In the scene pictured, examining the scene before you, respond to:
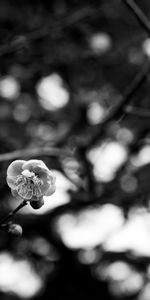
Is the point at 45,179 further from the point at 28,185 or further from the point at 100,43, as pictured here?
the point at 100,43

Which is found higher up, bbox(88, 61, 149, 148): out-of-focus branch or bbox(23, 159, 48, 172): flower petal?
bbox(88, 61, 149, 148): out-of-focus branch

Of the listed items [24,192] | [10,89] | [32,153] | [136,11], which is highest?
[10,89]

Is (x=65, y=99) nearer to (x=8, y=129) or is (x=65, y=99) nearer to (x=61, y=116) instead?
(x=61, y=116)

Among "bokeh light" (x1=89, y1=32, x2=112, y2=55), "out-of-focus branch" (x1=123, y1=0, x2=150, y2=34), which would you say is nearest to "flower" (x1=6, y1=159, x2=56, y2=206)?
"out-of-focus branch" (x1=123, y1=0, x2=150, y2=34)

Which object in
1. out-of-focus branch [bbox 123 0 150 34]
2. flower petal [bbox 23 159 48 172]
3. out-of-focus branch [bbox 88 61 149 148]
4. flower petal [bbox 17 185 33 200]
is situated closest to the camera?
flower petal [bbox 17 185 33 200]

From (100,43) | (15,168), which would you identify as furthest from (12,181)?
(100,43)

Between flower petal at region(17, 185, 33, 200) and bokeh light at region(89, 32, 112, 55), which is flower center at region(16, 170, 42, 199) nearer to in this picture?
flower petal at region(17, 185, 33, 200)

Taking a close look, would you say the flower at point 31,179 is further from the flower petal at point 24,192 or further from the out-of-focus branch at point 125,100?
the out-of-focus branch at point 125,100
